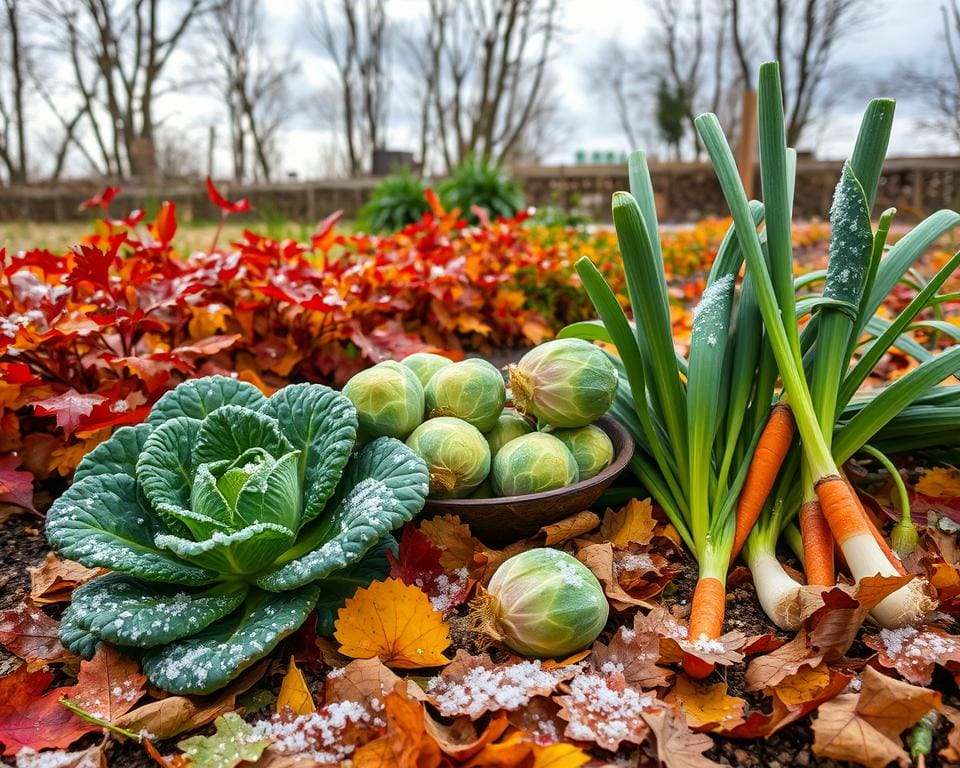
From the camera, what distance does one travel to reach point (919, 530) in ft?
4.60

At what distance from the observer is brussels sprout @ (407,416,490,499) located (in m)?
1.24

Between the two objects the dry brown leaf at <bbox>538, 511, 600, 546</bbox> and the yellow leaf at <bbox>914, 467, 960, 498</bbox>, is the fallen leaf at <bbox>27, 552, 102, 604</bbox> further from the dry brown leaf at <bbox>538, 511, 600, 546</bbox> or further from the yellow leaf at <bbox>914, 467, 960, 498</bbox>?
the yellow leaf at <bbox>914, 467, 960, 498</bbox>

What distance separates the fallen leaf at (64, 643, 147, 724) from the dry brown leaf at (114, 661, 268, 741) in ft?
0.07

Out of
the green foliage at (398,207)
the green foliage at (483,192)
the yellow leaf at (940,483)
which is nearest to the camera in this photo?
the yellow leaf at (940,483)

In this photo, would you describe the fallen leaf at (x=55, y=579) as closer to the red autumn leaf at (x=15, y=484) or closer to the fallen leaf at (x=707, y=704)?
the red autumn leaf at (x=15, y=484)

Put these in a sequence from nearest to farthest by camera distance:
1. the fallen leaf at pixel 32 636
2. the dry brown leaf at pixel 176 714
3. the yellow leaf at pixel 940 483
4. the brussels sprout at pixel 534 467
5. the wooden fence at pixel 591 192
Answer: the dry brown leaf at pixel 176 714
the fallen leaf at pixel 32 636
the brussels sprout at pixel 534 467
the yellow leaf at pixel 940 483
the wooden fence at pixel 591 192

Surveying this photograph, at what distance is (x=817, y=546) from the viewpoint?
3.87 feet

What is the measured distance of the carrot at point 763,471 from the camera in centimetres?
126

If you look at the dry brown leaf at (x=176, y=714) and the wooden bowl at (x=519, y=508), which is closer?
the dry brown leaf at (x=176, y=714)

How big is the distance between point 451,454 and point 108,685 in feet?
2.07

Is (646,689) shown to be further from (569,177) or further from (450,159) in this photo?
(450,159)

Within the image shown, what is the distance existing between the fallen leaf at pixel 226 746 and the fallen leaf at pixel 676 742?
0.51m

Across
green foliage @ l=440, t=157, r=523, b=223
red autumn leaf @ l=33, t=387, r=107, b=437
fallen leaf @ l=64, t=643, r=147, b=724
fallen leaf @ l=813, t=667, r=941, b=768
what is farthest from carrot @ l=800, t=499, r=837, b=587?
green foliage @ l=440, t=157, r=523, b=223

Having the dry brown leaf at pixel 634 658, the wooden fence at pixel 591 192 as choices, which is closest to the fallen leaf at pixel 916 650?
the dry brown leaf at pixel 634 658
